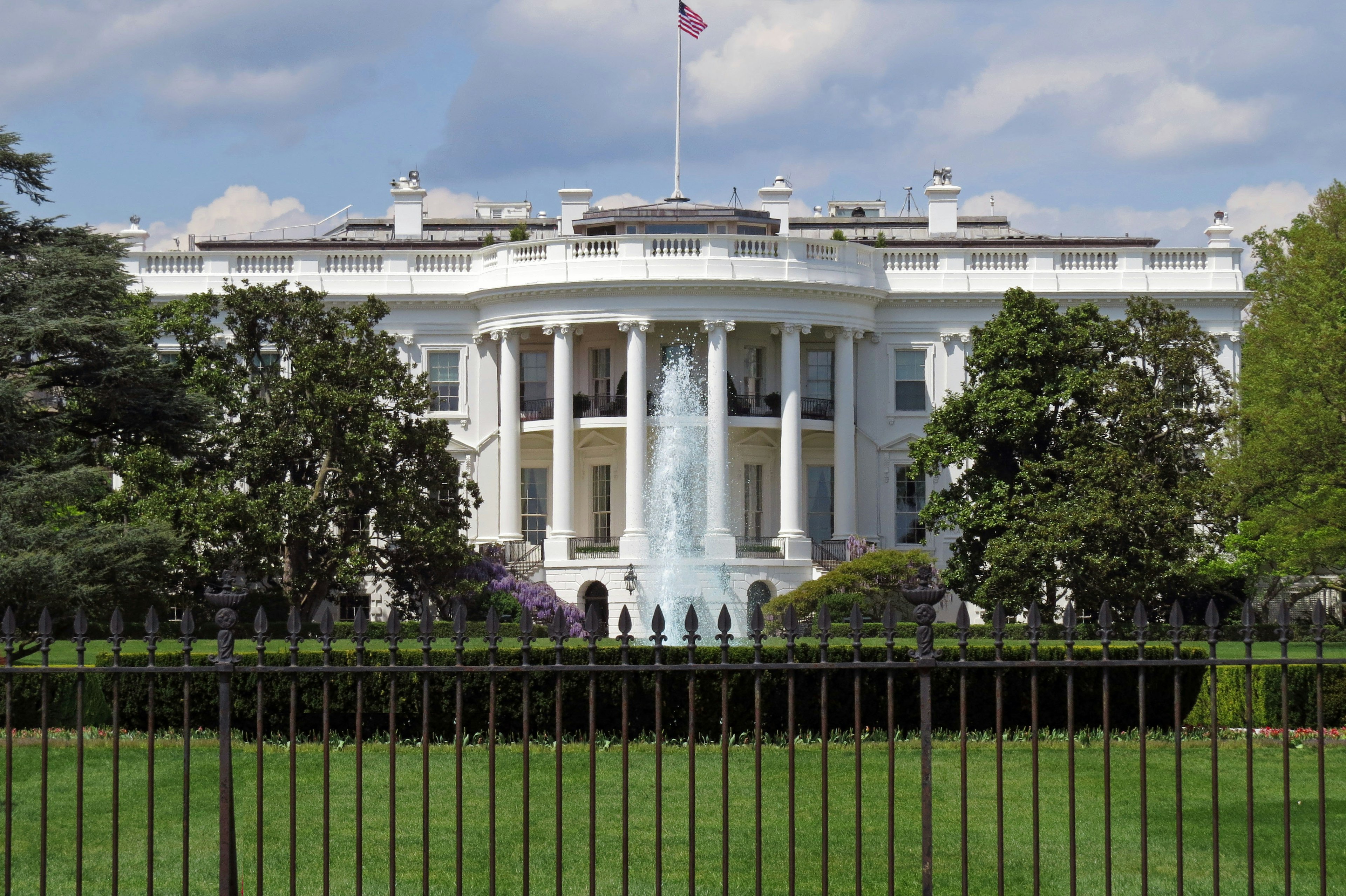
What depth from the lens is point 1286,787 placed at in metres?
9.51

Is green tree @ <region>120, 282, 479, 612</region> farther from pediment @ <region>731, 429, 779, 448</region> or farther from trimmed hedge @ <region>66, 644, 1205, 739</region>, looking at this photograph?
trimmed hedge @ <region>66, 644, 1205, 739</region>

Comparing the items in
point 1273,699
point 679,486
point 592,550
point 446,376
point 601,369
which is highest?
point 601,369

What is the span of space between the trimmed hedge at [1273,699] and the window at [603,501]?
28788mm

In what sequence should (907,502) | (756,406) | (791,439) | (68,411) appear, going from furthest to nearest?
(907,502) → (756,406) → (791,439) → (68,411)

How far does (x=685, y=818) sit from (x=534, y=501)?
34949 mm

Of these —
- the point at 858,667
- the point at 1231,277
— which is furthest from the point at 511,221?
the point at 858,667

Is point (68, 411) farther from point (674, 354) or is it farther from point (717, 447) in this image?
point (674, 354)

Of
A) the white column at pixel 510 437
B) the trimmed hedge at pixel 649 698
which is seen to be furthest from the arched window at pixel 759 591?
the trimmed hedge at pixel 649 698

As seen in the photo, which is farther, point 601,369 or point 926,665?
point 601,369

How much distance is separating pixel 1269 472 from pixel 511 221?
33.3 m

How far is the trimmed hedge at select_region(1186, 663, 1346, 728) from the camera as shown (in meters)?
20.4

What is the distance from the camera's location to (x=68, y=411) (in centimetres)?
2709

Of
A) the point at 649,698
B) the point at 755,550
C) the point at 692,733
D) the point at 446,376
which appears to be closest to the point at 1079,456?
the point at 755,550

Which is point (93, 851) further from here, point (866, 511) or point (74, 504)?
point (866, 511)
